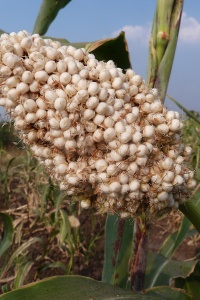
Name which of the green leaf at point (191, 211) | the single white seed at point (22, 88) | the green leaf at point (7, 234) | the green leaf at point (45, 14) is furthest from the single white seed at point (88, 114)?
the green leaf at point (7, 234)

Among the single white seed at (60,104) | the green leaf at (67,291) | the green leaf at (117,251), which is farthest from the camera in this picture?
the green leaf at (117,251)

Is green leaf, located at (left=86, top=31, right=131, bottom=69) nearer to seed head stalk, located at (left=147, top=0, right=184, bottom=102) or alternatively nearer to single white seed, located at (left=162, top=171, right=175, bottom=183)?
seed head stalk, located at (left=147, top=0, right=184, bottom=102)

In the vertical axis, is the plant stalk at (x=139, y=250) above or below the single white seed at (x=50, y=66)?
below

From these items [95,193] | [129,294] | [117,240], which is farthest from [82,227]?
[95,193]

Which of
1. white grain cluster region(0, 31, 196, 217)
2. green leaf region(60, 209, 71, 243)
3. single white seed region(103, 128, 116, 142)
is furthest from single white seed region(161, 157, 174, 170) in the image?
green leaf region(60, 209, 71, 243)

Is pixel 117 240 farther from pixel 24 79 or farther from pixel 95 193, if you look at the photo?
pixel 24 79

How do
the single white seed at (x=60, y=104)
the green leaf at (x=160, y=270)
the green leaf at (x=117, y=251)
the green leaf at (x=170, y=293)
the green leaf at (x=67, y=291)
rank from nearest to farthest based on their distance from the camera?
the single white seed at (x=60, y=104) < the green leaf at (x=67, y=291) < the green leaf at (x=170, y=293) < the green leaf at (x=117, y=251) < the green leaf at (x=160, y=270)

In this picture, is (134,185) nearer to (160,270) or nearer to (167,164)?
(167,164)

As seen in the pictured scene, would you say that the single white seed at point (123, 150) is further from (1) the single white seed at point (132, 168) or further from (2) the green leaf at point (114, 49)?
(2) the green leaf at point (114, 49)
